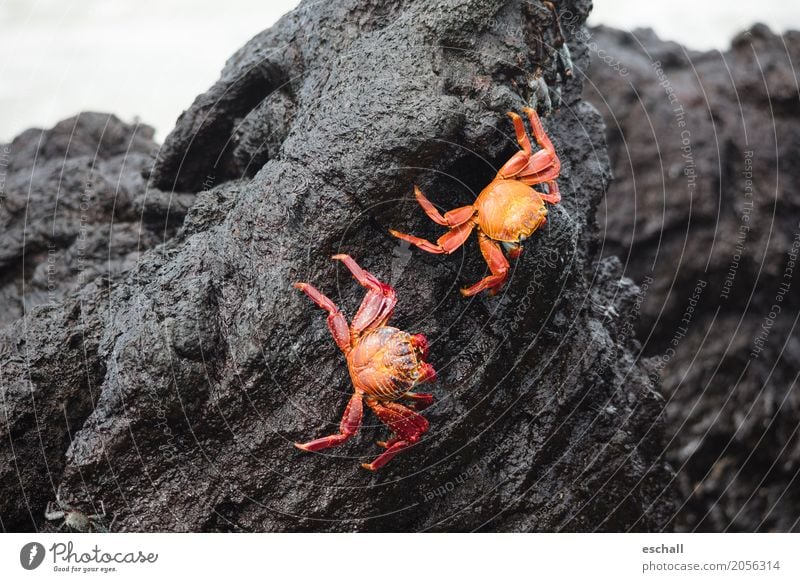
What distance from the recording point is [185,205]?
159 inches

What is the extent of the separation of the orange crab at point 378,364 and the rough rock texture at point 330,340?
0.10 metres

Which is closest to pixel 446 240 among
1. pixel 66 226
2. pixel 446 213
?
pixel 446 213

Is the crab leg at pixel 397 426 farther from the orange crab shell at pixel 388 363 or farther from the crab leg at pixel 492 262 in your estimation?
the crab leg at pixel 492 262

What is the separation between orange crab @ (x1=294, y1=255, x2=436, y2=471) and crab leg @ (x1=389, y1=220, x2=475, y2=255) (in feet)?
0.63

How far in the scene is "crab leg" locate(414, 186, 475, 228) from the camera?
2.87 metres

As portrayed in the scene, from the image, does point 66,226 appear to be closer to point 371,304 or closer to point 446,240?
point 371,304

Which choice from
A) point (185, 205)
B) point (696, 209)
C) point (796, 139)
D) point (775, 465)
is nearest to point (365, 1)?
point (185, 205)

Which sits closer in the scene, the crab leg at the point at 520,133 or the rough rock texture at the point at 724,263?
the crab leg at the point at 520,133

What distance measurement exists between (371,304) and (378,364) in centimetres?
23

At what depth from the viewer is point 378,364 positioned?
2.75 metres

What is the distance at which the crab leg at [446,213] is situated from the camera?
287cm

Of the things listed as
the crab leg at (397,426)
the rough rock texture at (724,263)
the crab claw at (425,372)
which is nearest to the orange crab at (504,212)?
the crab claw at (425,372)

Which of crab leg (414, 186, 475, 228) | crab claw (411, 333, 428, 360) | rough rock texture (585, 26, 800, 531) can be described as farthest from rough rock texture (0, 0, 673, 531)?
rough rock texture (585, 26, 800, 531)

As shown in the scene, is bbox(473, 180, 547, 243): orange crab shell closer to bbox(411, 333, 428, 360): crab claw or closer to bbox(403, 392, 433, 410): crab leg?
bbox(411, 333, 428, 360): crab claw
